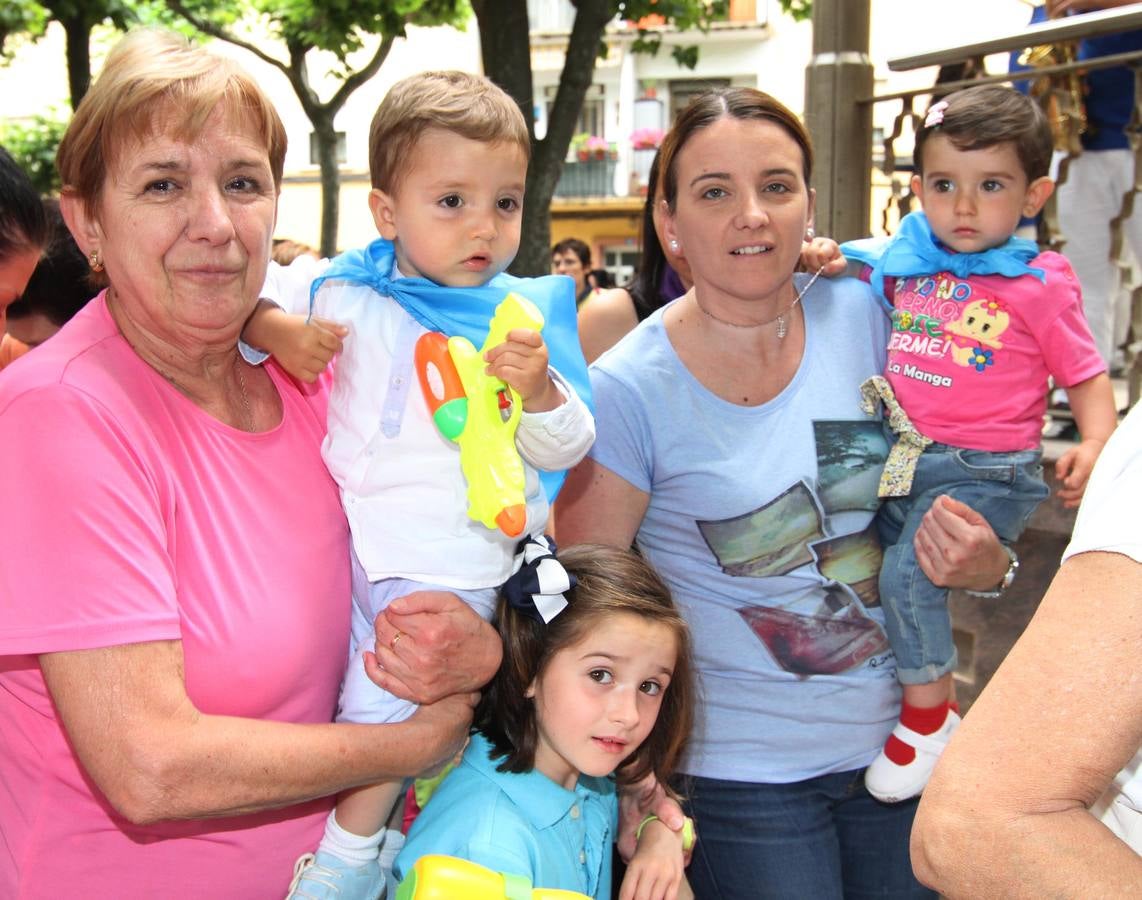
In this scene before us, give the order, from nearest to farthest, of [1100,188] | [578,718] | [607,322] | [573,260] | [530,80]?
1. [578,718]
2. [607,322]
3. [1100,188]
4. [530,80]
5. [573,260]

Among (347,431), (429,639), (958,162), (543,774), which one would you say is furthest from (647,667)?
(958,162)

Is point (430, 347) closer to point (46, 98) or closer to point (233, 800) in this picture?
point (233, 800)

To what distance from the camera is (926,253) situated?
2.93 meters

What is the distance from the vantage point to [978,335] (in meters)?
2.85

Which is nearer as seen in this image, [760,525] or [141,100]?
[141,100]

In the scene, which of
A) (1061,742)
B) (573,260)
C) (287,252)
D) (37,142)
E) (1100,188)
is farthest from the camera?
(37,142)

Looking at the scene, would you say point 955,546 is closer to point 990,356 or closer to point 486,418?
point 990,356

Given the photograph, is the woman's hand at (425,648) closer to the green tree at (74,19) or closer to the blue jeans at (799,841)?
the blue jeans at (799,841)

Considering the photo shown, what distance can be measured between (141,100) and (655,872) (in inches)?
70.4

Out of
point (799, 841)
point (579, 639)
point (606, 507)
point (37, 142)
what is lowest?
point (799, 841)

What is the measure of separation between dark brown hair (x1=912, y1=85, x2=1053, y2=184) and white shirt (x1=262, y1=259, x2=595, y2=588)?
4.72 feet

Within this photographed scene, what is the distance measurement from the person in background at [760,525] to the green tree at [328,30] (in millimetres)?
9226

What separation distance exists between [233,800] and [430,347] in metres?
0.87

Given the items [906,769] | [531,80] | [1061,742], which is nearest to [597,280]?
[531,80]
